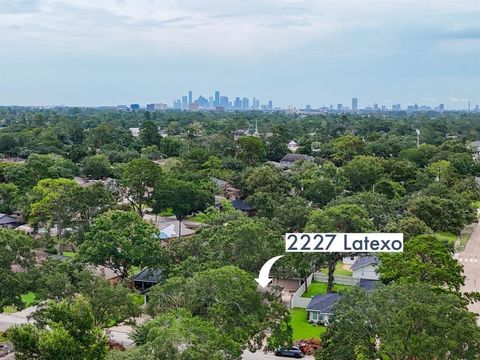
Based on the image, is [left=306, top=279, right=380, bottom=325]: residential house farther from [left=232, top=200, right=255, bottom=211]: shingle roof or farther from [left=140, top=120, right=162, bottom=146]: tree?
[left=140, top=120, right=162, bottom=146]: tree

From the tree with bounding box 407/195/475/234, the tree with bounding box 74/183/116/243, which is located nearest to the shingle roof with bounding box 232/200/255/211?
the tree with bounding box 407/195/475/234

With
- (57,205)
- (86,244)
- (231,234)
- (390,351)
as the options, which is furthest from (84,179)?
(390,351)

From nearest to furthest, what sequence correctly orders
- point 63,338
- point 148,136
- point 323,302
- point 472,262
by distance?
point 63,338
point 323,302
point 472,262
point 148,136

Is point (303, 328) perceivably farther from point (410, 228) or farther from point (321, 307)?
point (410, 228)

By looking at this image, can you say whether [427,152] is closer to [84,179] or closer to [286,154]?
[286,154]

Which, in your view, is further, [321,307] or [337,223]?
[337,223]

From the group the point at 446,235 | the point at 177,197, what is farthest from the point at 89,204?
the point at 446,235
